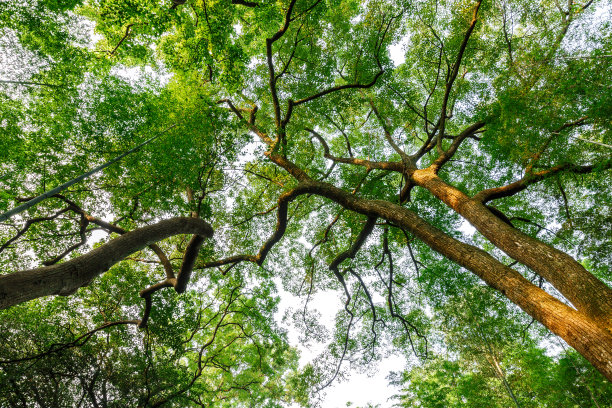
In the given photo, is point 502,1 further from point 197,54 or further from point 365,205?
point 197,54

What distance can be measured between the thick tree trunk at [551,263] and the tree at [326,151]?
20 millimetres

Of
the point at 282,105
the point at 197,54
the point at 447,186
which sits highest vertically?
the point at 282,105

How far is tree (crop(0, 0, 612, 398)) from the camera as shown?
3.86 m

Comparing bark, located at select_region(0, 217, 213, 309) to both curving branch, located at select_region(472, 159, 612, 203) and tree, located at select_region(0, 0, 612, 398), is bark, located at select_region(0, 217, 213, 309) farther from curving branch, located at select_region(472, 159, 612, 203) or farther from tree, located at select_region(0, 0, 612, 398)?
curving branch, located at select_region(472, 159, 612, 203)

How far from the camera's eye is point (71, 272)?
2789 millimetres

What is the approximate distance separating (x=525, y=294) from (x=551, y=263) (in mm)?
596

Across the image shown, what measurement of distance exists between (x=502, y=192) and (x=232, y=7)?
8.08 metres

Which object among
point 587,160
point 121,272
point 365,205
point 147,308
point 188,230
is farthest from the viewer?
point 121,272

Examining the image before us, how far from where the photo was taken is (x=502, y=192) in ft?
16.8

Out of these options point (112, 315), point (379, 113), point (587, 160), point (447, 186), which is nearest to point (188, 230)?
point (112, 315)

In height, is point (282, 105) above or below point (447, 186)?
above

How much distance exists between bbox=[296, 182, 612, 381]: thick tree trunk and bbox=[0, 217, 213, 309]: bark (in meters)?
4.22

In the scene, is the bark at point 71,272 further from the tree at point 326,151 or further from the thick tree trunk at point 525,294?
the thick tree trunk at point 525,294

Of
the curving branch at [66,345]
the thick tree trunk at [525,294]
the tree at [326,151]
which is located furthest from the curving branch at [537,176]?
the curving branch at [66,345]
